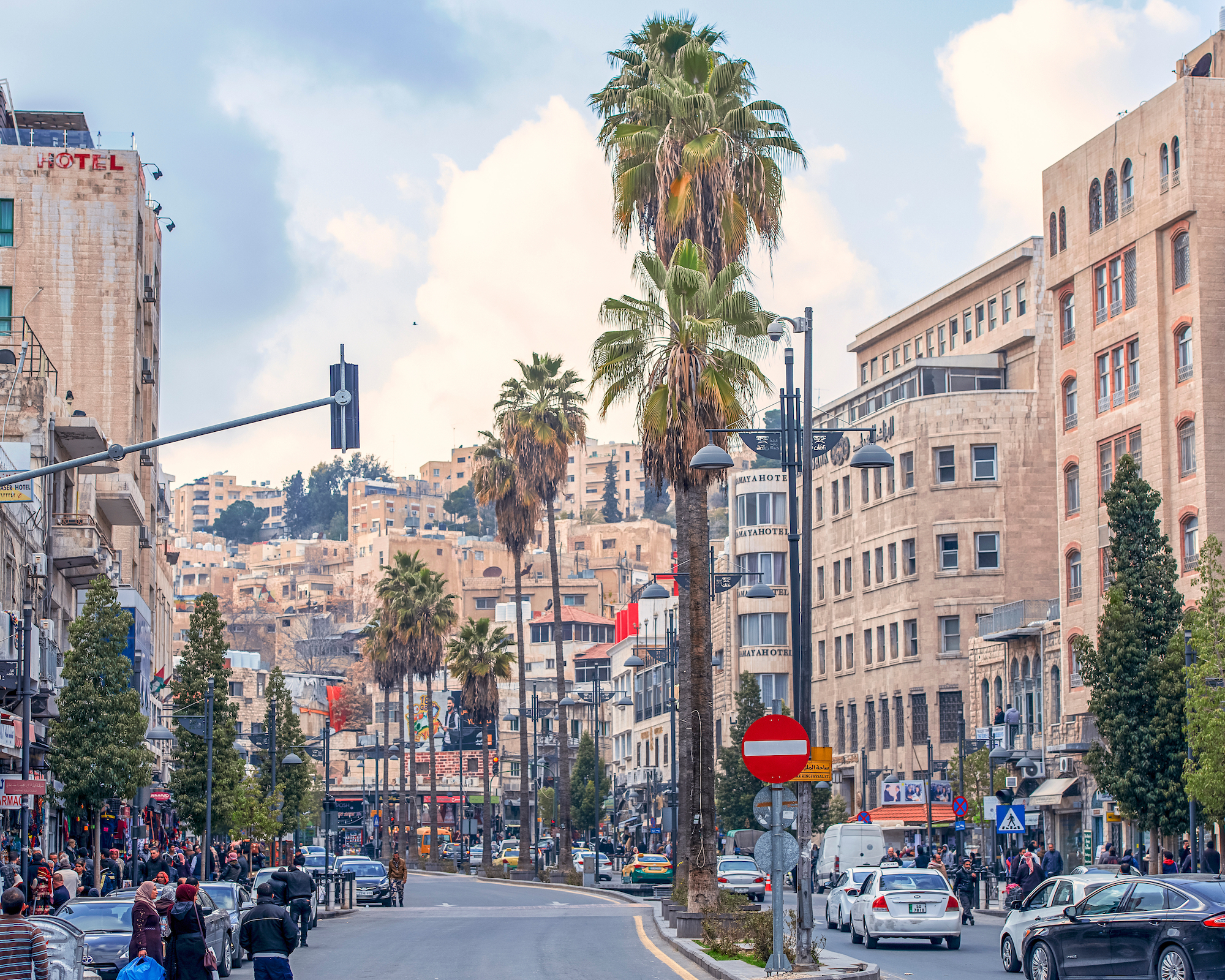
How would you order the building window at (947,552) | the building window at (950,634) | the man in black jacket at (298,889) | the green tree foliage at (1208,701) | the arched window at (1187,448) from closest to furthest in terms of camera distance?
the man in black jacket at (298,889), the green tree foliage at (1208,701), the arched window at (1187,448), the building window at (950,634), the building window at (947,552)

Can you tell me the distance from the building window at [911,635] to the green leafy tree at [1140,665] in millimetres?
36998

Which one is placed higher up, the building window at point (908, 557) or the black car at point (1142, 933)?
the building window at point (908, 557)

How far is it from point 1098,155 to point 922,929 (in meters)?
34.6

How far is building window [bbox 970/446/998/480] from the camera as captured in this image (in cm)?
7694

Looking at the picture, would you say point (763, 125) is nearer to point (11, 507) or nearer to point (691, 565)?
point (691, 565)

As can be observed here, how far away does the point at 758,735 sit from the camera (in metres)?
19.5

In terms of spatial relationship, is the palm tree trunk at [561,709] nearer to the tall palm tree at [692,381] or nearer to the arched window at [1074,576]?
the arched window at [1074,576]

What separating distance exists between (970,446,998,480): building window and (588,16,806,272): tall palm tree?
1705 inches

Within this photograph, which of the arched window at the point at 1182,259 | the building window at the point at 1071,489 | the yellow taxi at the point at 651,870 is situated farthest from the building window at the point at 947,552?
the arched window at the point at 1182,259

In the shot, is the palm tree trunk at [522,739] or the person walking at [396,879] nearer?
the person walking at [396,879]

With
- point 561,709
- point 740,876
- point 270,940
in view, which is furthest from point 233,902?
point 561,709

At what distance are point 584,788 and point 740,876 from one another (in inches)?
2809

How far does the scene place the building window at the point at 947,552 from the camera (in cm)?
7738

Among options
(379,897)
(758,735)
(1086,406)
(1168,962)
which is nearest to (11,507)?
(379,897)
